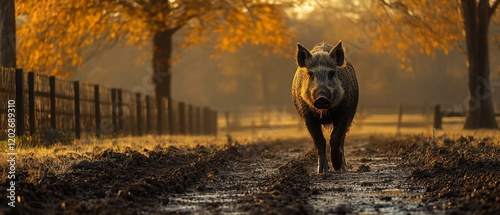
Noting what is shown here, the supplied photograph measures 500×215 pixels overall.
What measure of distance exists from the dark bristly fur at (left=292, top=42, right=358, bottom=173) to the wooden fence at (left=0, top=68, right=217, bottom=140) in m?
6.46

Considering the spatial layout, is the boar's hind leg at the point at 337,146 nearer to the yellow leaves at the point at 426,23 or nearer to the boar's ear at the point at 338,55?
the boar's ear at the point at 338,55

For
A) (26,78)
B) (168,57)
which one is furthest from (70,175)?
(168,57)

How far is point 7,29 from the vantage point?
21359 mm

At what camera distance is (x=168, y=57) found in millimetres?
33125

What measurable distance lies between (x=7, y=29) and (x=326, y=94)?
36.8 ft

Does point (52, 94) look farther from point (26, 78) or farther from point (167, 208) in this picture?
point (167, 208)

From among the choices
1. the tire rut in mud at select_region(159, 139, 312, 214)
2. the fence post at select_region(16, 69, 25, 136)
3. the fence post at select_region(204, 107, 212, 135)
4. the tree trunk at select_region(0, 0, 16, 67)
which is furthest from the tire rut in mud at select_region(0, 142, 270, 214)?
the fence post at select_region(204, 107, 212, 135)

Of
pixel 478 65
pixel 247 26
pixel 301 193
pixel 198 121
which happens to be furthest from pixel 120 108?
pixel 301 193

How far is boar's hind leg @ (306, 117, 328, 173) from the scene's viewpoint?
13680 mm

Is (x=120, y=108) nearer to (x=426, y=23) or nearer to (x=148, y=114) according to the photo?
(x=148, y=114)

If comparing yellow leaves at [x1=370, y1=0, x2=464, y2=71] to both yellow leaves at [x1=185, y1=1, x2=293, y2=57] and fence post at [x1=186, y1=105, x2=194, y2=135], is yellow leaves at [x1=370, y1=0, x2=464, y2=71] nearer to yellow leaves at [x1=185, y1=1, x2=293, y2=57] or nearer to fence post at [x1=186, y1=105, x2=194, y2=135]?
yellow leaves at [x1=185, y1=1, x2=293, y2=57]

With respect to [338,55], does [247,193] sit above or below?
below

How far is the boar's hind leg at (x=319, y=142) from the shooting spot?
13680 mm

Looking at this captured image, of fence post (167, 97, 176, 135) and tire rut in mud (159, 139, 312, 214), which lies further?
fence post (167, 97, 176, 135)
